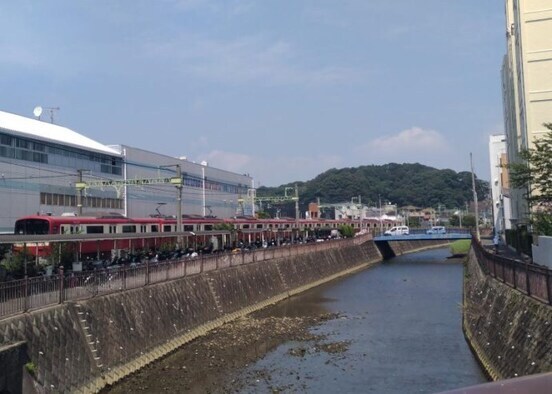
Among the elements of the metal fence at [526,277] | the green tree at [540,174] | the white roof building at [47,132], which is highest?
the white roof building at [47,132]

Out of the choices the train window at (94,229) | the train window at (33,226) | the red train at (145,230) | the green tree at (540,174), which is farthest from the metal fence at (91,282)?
the green tree at (540,174)

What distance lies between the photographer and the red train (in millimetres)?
30891

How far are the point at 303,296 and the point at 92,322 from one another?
24.0 m

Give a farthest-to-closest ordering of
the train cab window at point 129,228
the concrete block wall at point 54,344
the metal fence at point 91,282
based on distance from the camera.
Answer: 1. the train cab window at point 129,228
2. the metal fence at point 91,282
3. the concrete block wall at point 54,344

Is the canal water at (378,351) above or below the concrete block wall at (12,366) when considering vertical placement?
below

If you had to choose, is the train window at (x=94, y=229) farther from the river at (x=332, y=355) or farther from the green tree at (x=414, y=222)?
the green tree at (x=414, y=222)

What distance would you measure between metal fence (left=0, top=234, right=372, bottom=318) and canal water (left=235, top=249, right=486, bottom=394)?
17.4ft

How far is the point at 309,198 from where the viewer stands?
176 metres

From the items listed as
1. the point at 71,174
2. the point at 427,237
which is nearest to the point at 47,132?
the point at 71,174

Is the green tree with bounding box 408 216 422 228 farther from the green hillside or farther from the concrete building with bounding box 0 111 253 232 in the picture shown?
the concrete building with bounding box 0 111 253 232

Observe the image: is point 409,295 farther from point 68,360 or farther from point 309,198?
point 309,198

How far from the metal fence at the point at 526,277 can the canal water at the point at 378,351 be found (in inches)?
119

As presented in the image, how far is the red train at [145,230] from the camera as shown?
3089 centimetres

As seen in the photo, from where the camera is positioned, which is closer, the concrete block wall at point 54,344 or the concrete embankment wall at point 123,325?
the concrete block wall at point 54,344
